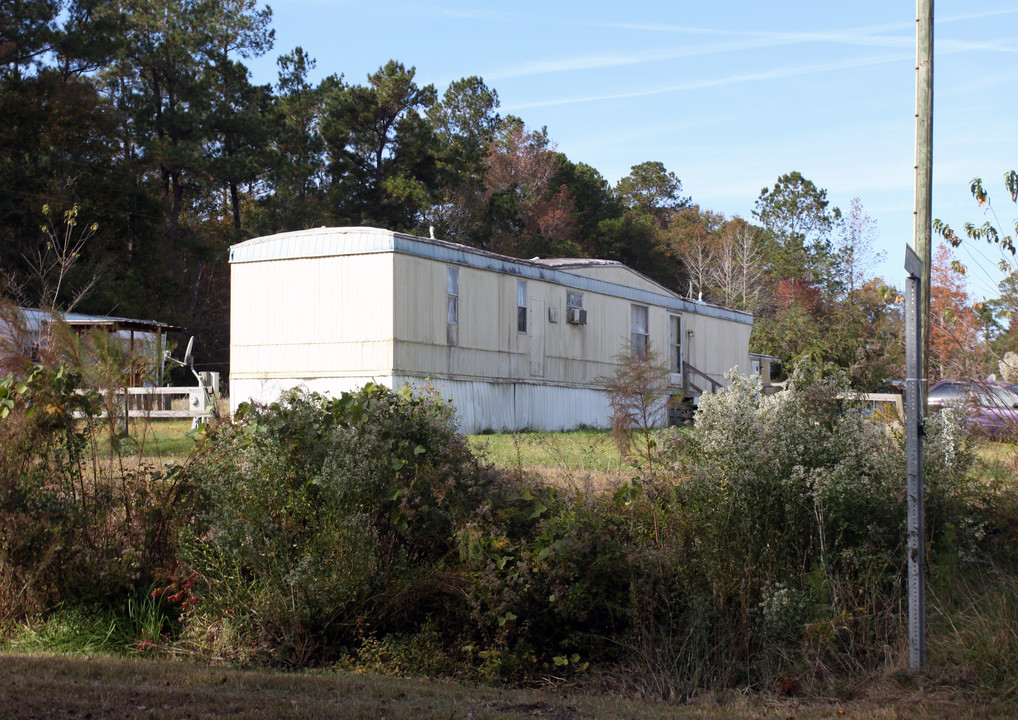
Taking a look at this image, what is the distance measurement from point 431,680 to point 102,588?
2789 mm

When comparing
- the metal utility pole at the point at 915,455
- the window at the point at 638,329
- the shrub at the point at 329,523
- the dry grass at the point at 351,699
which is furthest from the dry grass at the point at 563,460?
the window at the point at 638,329

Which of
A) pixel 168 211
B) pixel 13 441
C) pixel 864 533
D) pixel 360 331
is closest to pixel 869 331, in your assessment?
pixel 360 331

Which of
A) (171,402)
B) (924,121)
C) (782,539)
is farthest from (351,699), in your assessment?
(171,402)

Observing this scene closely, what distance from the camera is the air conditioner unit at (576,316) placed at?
19.2 metres

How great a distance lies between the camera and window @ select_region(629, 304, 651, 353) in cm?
2098

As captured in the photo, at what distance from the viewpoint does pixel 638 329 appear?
21.2 meters

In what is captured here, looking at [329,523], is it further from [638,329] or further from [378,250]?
[638,329]

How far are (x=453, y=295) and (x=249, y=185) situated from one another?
78.8 ft

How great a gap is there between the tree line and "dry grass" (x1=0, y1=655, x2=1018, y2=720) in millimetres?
17339

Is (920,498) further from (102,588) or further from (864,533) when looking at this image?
(102,588)

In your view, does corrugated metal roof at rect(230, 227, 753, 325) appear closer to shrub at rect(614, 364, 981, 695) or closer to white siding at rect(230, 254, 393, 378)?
white siding at rect(230, 254, 393, 378)

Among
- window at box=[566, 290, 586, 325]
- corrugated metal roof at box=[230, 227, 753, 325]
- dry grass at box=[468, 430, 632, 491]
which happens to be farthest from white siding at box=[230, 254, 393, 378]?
window at box=[566, 290, 586, 325]

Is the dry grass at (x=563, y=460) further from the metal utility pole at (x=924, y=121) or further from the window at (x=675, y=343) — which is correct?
the window at (x=675, y=343)

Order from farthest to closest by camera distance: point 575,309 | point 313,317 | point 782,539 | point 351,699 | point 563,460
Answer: point 575,309, point 313,317, point 563,460, point 782,539, point 351,699
